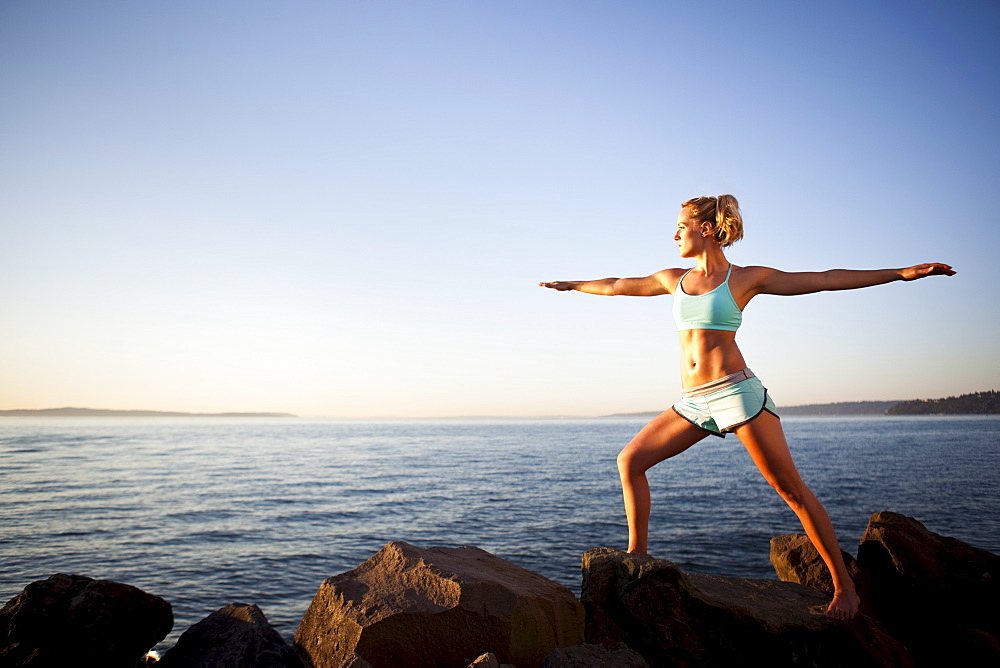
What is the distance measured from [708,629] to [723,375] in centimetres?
164

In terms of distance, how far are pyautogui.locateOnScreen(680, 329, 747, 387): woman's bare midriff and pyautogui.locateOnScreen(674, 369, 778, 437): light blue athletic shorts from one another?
0.18 feet

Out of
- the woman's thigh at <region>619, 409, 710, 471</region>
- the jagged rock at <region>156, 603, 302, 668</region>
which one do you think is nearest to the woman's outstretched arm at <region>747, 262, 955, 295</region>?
the woman's thigh at <region>619, 409, 710, 471</region>

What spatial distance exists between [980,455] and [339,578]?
52.6 meters

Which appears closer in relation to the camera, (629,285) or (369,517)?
(629,285)

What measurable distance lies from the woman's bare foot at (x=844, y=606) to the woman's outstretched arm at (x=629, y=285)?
236cm

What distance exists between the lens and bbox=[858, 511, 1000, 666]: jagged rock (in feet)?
16.4

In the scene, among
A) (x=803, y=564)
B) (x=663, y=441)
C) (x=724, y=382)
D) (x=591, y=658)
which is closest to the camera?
(x=591, y=658)

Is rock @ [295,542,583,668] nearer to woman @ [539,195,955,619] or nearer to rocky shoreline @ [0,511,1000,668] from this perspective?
rocky shoreline @ [0,511,1000,668]

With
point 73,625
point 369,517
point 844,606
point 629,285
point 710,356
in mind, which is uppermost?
Result: point 629,285

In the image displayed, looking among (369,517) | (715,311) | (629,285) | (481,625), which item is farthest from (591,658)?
(369,517)

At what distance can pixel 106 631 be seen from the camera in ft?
14.2

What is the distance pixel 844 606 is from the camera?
155 inches

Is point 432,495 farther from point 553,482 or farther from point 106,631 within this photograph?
point 106,631

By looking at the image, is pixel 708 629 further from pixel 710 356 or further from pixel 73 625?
pixel 73 625
